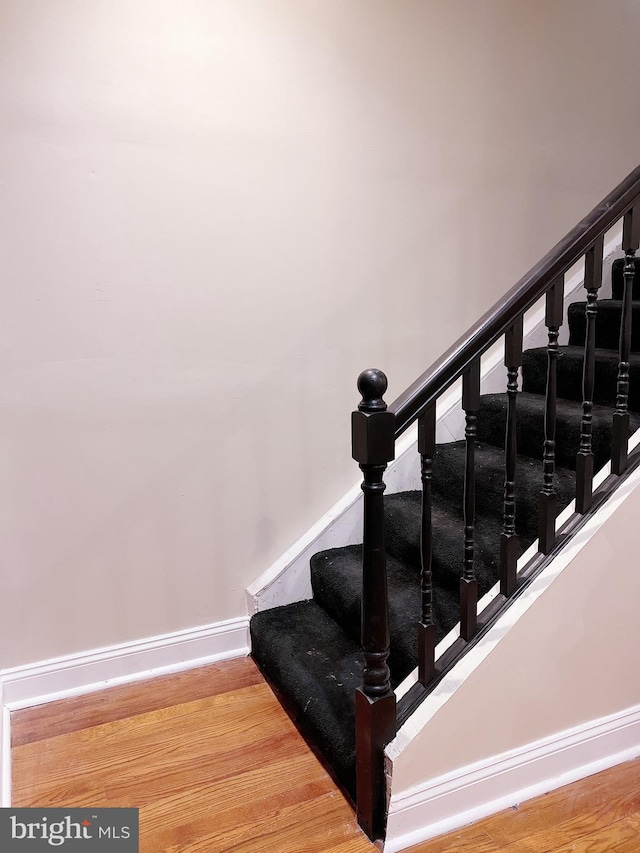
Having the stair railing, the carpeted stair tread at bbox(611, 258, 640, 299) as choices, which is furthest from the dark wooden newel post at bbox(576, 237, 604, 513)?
the carpeted stair tread at bbox(611, 258, 640, 299)

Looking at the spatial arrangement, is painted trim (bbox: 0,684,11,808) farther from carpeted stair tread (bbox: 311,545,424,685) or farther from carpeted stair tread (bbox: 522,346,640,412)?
carpeted stair tread (bbox: 522,346,640,412)

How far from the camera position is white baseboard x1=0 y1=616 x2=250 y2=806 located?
7.23 ft

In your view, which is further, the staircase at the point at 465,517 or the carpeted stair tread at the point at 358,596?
the carpeted stair tread at the point at 358,596

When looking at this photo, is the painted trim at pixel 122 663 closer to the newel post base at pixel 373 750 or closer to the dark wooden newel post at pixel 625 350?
the newel post base at pixel 373 750

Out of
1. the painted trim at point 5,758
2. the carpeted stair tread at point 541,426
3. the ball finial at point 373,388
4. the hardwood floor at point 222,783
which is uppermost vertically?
the ball finial at point 373,388

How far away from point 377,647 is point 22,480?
1.27m

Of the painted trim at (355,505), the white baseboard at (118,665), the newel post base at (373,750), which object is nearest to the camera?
the newel post base at (373,750)

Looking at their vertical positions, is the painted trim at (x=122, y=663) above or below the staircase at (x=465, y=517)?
below

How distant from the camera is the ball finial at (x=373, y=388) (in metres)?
1.50

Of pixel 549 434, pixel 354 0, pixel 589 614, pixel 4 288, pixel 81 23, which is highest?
pixel 354 0

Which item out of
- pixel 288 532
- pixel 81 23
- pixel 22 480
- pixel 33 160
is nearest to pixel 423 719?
pixel 288 532

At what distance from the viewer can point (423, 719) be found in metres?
1.63

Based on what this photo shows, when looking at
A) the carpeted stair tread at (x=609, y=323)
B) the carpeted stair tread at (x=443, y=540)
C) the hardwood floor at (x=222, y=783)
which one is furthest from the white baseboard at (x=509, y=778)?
the carpeted stair tread at (x=609, y=323)

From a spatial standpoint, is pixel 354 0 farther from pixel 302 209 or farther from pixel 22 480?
pixel 22 480
